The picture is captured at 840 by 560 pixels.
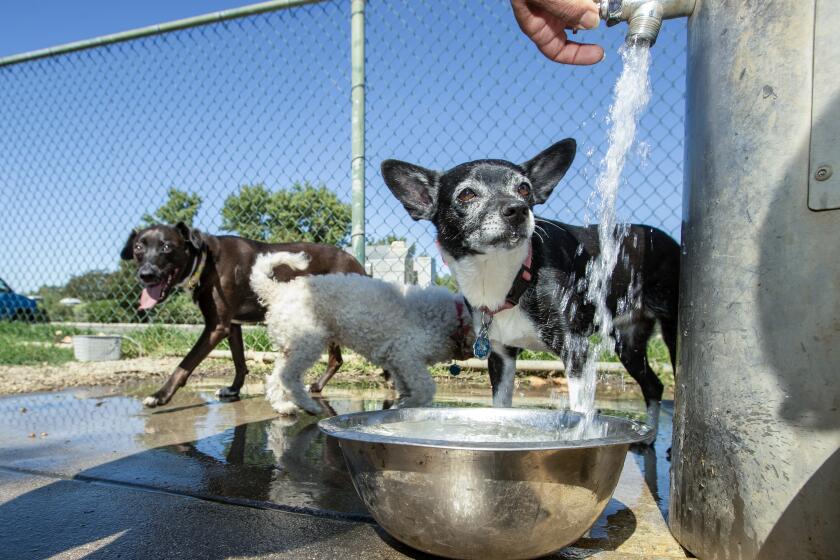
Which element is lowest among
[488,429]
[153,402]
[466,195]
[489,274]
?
[153,402]

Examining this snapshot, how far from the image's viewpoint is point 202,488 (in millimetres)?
2178

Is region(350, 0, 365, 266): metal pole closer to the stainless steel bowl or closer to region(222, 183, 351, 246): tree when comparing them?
region(222, 183, 351, 246): tree

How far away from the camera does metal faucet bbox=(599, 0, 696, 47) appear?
1773 mm

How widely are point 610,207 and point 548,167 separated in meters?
0.55

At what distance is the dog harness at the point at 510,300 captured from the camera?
2662 mm

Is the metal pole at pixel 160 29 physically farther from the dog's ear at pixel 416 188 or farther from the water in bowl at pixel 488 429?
the water in bowl at pixel 488 429

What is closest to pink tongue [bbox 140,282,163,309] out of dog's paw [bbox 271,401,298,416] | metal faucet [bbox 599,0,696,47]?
dog's paw [bbox 271,401,298,416]

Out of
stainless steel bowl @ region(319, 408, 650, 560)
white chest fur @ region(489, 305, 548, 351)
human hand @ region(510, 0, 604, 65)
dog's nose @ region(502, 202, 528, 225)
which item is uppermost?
human hand @ region(510, 0, 604, 65)

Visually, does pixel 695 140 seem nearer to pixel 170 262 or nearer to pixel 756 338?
pixel 756 338

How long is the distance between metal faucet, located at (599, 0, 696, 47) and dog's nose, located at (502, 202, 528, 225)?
802mm

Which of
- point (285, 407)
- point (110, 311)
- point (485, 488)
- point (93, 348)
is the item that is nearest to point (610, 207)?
point (485, 488)

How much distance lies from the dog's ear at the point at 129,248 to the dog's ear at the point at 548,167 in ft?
10.9

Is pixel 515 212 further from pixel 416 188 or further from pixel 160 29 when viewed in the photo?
pixel 160 29

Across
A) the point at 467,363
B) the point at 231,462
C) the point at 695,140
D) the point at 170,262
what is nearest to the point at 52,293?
the point at 170,262
